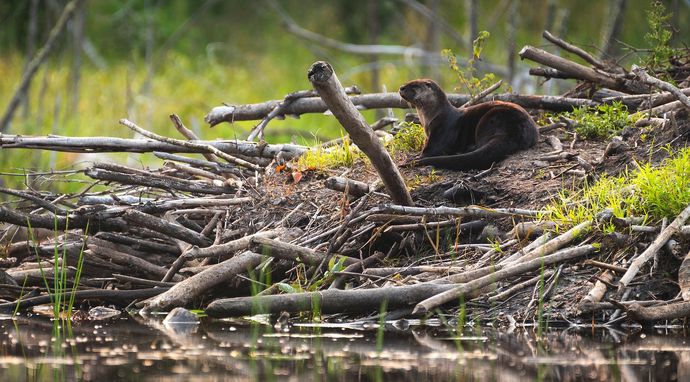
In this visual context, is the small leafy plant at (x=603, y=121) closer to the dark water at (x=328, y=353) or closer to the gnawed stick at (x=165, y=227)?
the dark water at (x=328, y=353)

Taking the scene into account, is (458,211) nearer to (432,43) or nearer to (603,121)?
(603,121)

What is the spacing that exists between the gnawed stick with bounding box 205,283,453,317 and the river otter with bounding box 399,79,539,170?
4.55ft

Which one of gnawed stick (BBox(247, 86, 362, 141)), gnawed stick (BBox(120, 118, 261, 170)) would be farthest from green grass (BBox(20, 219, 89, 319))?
gnawed stick (BBox(247, 86, 362, 141))

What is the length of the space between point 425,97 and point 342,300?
2.17 metres

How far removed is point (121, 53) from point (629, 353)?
47.7 ft

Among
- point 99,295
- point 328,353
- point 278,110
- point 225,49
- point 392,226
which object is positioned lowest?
point 328,353

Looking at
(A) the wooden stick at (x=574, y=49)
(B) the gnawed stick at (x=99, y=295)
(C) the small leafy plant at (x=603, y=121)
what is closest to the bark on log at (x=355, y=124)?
(B) the gnawed stick at (x=99, y=295)

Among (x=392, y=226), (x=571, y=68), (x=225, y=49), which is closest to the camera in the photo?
(x=392, y=226)

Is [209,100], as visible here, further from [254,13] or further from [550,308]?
[550,308]

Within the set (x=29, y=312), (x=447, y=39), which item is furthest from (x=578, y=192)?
(x=447, y=39)

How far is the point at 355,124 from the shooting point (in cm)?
478

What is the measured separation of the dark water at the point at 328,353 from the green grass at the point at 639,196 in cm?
70

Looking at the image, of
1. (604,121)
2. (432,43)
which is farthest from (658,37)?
(432,43)

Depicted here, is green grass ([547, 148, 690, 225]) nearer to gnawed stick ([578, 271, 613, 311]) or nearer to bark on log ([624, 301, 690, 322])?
gnawed stick ([578, 271, 613, 311])
